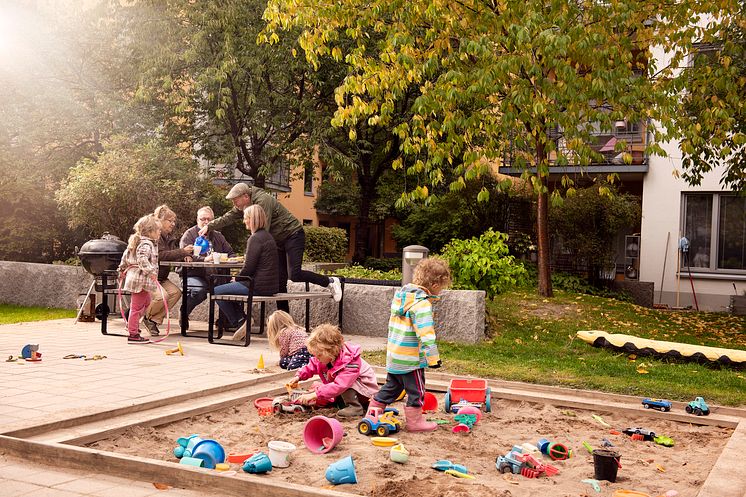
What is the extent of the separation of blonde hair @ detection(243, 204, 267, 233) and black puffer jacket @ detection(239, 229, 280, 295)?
7cm

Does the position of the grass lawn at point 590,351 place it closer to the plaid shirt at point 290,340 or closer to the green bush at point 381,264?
the plaid shirt at point 290,340

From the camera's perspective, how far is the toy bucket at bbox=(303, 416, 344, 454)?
16.0 feet

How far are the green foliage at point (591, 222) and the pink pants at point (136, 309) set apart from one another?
44.4 ft

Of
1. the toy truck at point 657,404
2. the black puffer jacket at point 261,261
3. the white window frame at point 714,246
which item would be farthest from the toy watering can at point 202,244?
the white window frame at point 714,246

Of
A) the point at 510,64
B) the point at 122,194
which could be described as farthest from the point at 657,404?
the point at 122,194

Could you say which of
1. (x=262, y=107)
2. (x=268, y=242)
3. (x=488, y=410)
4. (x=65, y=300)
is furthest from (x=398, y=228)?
(x=488, y=410)

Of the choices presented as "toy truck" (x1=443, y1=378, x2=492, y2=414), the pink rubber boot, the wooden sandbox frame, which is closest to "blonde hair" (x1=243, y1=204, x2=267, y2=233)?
the wooden sandbox frame

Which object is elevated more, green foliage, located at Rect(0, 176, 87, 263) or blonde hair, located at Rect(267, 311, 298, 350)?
green foliage, located at Rect(0, 176, 87, 263)

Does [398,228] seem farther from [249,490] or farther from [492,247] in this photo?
[249,490]

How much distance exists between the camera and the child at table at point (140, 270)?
9648 millimetres

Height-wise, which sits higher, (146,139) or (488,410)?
(146,139)

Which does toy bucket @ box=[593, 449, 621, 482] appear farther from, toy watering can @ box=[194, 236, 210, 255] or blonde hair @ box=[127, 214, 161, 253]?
toy watering can @ box=[194, 236, 210, 255]

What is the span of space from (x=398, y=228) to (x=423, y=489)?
24985mm

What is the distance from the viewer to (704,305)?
822 inches
